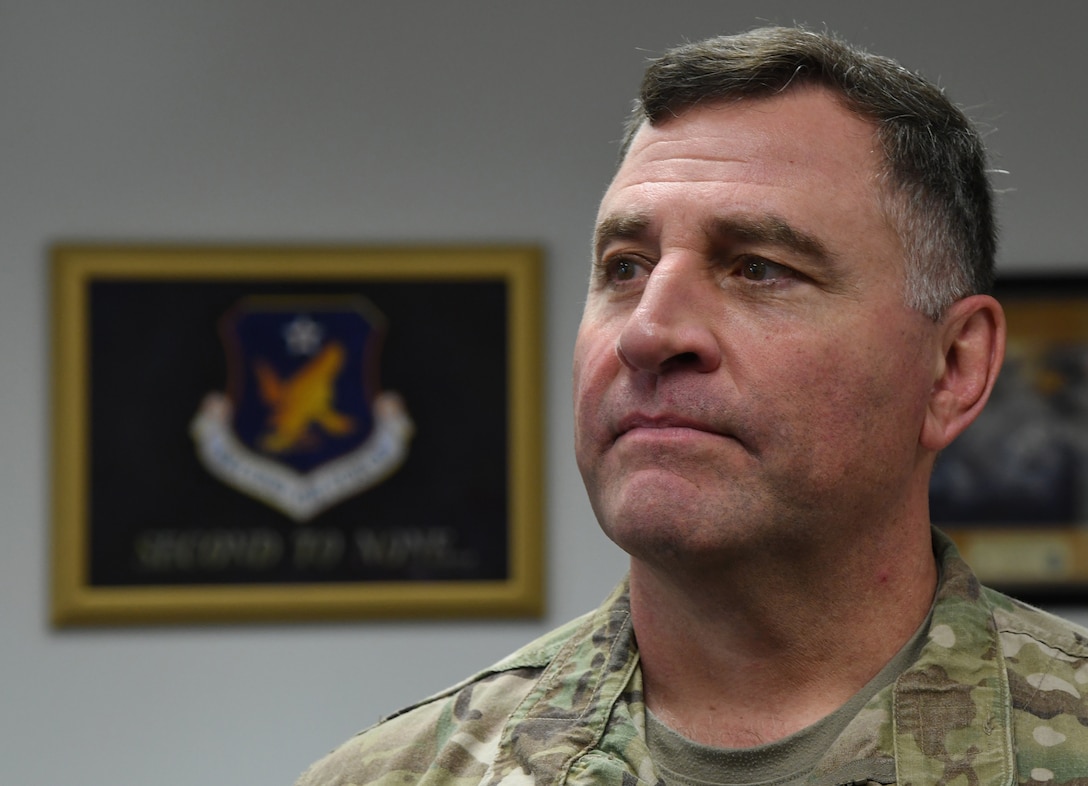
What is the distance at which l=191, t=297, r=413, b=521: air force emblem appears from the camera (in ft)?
8.05

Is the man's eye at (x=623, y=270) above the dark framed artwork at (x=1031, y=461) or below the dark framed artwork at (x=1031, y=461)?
above

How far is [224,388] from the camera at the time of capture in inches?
96.7

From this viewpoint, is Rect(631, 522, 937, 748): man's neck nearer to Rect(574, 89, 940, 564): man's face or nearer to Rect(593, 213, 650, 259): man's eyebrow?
Rect(574, 89, 940, 564): man's face

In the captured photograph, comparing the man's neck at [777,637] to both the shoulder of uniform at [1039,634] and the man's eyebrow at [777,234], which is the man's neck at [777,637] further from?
the man's eyebrow at [777,234]

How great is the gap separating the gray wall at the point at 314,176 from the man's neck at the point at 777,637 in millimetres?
1511

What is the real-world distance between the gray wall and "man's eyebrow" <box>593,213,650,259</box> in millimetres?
1459

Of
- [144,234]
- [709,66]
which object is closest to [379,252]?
[144,234]

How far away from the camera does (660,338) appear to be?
0.91 meters

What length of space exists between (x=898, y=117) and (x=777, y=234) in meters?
0.16

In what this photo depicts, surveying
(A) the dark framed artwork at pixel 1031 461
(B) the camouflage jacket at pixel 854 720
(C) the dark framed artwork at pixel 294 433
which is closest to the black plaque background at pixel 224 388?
(C) the dark framed artwork at pixel 294 433

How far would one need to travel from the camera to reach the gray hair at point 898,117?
0.98m

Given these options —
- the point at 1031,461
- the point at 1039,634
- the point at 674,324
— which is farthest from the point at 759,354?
the point at 1031,461

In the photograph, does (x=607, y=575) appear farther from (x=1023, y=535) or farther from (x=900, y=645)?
(x=900, y=645)

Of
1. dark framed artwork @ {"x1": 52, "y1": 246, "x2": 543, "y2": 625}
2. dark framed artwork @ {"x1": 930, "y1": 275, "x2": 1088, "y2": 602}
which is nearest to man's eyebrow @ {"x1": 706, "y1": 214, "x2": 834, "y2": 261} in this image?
dark framed artwork @ {"x1": 52, "y1": 246, "x2": 543, "y2": 625}
